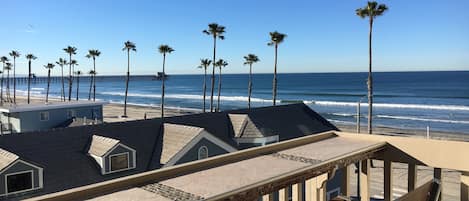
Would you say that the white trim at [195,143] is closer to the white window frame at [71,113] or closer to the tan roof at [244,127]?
the tan roof at [244,127]

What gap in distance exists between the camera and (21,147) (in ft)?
42.8

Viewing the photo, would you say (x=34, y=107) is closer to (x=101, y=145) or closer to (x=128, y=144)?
(x=128, y=144)

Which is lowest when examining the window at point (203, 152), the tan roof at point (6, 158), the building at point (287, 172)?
the window at point (203, 152)

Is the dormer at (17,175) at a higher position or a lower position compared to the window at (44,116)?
lower

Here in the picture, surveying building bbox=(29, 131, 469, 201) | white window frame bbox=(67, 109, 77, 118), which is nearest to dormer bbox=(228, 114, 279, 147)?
building bbox=(29, 131, 469, 201)

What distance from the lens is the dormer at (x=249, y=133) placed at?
18.2 m

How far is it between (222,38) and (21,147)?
32580 mm

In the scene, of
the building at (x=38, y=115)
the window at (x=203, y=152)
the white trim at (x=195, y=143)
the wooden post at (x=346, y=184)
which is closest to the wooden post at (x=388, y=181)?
the wooden post at (x=346, y=184)

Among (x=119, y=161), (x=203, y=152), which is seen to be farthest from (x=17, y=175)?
(x=203, y=152)

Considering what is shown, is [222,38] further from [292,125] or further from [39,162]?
[39,162]

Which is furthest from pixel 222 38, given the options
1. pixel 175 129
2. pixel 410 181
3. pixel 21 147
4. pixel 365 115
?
pixel 410 181

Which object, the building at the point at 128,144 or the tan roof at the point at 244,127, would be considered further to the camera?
the tan roof at the point at 244,127

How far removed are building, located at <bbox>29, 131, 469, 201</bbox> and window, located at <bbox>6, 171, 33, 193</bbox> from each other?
371 inches

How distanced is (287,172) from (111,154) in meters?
10.8
